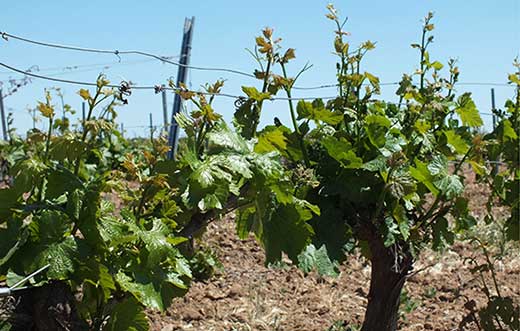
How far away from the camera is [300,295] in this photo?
16.8 ft

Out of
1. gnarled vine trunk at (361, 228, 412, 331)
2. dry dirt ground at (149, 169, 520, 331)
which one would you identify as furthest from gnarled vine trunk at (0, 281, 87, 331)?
dry dirt ground at (149, 169, 520, 331)

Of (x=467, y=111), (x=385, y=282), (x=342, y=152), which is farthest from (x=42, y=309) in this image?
(x=467, y=111)

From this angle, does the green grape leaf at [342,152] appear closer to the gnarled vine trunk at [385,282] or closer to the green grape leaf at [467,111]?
the gnarled vine trunk at [385,282]

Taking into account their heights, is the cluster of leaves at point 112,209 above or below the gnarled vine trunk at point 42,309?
above

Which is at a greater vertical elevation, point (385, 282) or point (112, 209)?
point (112, 209)

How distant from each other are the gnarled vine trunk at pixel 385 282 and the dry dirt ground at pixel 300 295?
58 cm

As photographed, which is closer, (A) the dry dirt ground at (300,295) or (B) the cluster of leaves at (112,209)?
(B) the cluster of leaves at (112,209)

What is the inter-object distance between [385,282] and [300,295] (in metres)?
1.51

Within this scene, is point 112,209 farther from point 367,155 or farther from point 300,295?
point 300,295

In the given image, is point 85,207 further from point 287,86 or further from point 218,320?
point 218,320

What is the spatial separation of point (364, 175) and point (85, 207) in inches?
52.1

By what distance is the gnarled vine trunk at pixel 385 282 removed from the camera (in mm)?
3580

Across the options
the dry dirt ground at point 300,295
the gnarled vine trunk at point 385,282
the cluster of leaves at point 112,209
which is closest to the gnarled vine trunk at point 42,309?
the cluster of leaves at point 112,209

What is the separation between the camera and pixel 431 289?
5.32 meters
